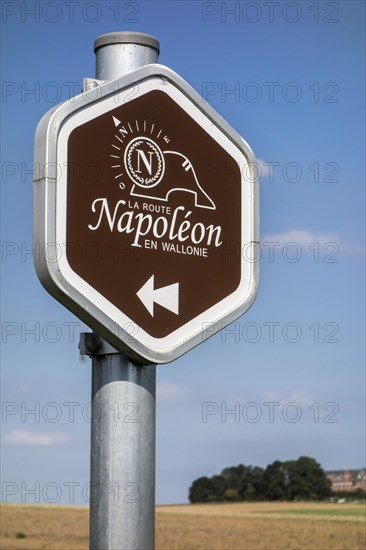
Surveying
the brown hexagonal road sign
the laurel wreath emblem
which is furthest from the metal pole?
the laurel wreath emblem

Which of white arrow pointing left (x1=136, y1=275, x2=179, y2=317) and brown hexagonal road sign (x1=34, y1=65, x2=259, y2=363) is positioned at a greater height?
brown hexagonal road sign (x1=34, y1=65, x2=259, y2=363)

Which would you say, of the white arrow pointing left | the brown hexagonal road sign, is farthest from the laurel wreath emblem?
the white arrow pointing left

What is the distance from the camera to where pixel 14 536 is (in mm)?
39562

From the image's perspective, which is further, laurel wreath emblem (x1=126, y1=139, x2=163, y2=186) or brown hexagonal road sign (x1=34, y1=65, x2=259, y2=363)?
laurel wreath emblem (x1=126, y1=139, x2=163, y2=186)

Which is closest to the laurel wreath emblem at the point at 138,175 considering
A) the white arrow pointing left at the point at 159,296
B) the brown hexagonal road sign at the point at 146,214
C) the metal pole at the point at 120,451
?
the brown hexagonal road sign at the point at 146,214

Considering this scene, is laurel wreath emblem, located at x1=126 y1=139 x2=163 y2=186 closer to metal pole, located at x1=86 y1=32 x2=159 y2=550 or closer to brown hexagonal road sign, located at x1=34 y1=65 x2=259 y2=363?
brown hexagonal road sign, located at x1=34 y1=65 x2=259 y2=363

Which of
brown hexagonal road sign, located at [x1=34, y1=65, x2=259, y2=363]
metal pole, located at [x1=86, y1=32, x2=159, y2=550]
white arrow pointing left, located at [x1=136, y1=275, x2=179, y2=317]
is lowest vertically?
metal pole, located at [x1=86, y1=32, x2=159, y2=550]

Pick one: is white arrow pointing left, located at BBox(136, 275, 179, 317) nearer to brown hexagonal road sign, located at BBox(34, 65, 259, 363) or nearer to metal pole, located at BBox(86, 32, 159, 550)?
brown hexagonal road sign, located at BBox(34, 65, 259, 363)

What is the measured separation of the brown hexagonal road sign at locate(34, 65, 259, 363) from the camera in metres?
2.70

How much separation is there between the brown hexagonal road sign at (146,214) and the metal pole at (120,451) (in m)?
0.08

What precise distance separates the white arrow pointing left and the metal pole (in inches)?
6.6

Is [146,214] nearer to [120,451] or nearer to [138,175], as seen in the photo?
[138,175]

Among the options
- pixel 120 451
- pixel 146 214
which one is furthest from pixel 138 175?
pixel 120 451

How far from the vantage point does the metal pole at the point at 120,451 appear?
2758mm
